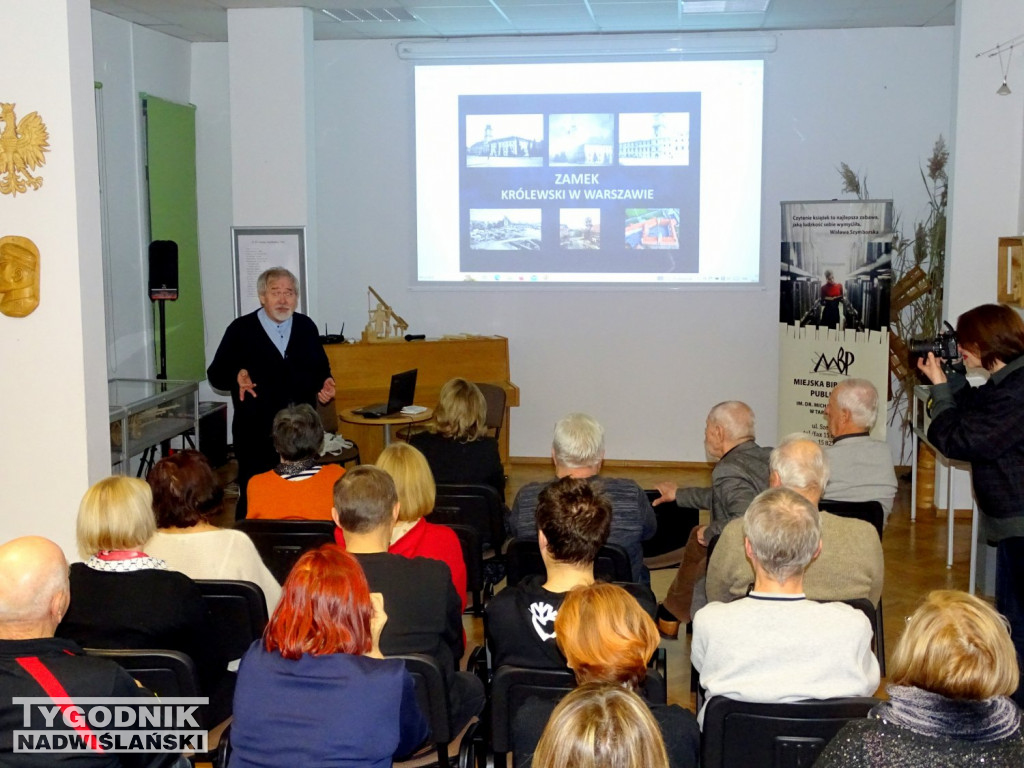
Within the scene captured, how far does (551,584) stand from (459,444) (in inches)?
79.4

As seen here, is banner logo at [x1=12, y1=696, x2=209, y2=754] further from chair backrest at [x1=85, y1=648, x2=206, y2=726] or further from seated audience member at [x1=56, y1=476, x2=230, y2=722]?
seated audience member at [x1=56, y1=476, x2=230, y2=722]

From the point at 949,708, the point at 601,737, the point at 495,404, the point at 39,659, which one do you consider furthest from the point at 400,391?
the point at 601,737

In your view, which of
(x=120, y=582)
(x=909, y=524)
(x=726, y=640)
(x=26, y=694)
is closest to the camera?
(x=26, y=694)

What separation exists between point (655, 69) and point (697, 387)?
2.53 meters

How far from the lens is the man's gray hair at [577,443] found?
13.0 ft

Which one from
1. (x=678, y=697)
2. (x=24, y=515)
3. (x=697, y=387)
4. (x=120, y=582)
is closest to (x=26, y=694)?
(x=120, y=582)

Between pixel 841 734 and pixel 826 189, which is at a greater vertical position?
pixel 826 189

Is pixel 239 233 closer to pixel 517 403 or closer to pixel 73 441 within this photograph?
pixel 517 403

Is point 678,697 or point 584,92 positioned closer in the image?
point 678,697

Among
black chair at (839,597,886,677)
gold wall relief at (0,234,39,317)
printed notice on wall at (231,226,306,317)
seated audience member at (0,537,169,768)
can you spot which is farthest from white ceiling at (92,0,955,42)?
seated audience member at (0,537,169,768)

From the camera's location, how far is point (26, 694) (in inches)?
82.0

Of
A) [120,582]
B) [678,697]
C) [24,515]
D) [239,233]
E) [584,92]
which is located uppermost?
[584,92]

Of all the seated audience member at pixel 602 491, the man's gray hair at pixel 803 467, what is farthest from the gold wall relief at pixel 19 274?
the man's gray hair at pixel 803 467

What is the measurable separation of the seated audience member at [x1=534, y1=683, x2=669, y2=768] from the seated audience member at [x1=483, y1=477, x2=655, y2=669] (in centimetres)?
108
